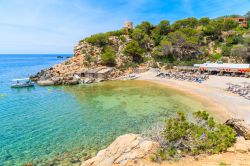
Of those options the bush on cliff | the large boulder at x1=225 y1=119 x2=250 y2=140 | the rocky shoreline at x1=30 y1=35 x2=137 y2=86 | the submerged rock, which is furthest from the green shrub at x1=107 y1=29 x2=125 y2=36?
the bush on cliff

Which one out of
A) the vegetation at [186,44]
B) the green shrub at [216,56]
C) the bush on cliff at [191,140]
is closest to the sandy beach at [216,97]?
the bush on cliff at [191,140]

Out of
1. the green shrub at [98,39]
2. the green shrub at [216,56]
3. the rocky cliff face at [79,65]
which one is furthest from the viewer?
the green shrub at [98,39]

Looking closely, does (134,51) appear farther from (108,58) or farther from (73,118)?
(73,118)

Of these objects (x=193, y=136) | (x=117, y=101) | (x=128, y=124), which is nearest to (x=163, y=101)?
(x=117, y=101)

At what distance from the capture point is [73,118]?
23.9 metres

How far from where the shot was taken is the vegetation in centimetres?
5834

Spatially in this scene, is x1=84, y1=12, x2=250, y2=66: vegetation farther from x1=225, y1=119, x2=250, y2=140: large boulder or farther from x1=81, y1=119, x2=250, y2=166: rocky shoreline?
x1=81, y1=119, x2=250, y2=166: rocky shoreline

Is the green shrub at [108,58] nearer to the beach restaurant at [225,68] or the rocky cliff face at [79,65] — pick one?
the rocky cliff face at [79,65]

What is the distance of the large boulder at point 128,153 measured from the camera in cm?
1040

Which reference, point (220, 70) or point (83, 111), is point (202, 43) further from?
point (83, 111)

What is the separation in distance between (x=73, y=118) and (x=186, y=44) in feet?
155

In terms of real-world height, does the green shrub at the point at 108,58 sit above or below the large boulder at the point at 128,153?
above

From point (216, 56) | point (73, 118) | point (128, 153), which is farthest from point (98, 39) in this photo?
point (128, 153)

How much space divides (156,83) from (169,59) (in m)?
21.6
